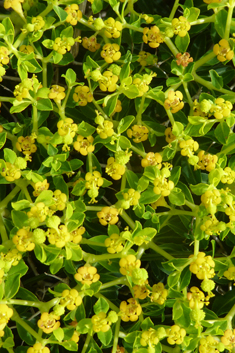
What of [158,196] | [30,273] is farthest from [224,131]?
[30,273]

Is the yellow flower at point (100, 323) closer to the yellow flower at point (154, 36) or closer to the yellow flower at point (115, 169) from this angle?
the yellow flower at point (115, 169)

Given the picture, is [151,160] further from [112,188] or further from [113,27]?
[113,27]

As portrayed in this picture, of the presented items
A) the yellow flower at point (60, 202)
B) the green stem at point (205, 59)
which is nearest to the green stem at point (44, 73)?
the yellow flower at point (60, 202)

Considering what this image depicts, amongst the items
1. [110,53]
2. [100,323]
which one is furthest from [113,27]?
[100,323]

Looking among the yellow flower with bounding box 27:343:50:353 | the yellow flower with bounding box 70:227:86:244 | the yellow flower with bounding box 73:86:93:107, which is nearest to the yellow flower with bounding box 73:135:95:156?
the yellow flower with bounding box 73:86:93:107

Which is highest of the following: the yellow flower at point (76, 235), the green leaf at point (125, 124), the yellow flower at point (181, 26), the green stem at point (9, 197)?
the yellow flower at point (181, 26)

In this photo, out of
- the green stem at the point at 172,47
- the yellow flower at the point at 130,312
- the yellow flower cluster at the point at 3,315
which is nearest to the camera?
the yellow flower cluster at the point at 3,315

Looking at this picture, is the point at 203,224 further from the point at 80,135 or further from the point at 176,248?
the point at 80,135
